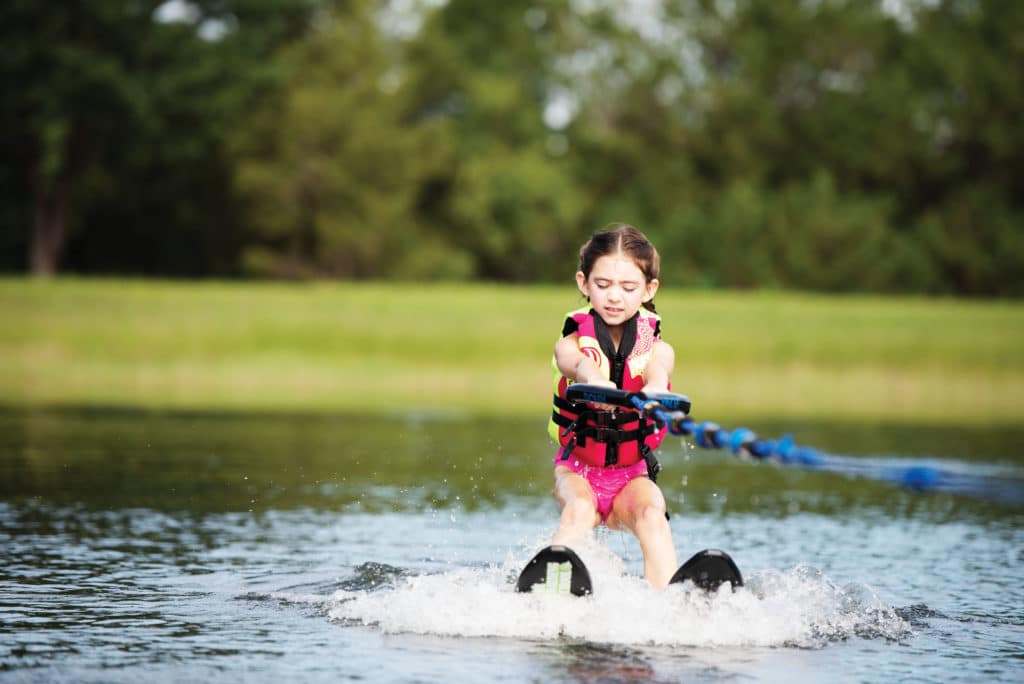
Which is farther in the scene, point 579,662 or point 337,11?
point 337,11

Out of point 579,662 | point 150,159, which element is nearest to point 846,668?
point 579,662

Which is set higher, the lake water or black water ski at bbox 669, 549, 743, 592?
black water ski at bbox 669, 549, 743, 592

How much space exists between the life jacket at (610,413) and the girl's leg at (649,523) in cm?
15

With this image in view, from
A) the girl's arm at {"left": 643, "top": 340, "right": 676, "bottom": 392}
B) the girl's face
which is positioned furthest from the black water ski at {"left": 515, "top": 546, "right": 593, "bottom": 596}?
the girl's face

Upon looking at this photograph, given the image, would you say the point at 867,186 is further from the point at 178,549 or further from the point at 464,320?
the point at 178,549

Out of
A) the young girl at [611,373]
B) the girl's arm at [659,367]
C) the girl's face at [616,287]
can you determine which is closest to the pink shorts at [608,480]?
the young girl at [611,373]

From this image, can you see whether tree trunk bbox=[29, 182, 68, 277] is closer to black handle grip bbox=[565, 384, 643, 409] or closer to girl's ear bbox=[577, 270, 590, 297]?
girl's ear bbox=[577, 270, 590, 297]

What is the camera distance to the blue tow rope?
3.87m

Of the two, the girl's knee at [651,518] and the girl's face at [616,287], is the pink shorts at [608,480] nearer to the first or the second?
the girl's knee at [651,518]

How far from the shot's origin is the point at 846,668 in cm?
505

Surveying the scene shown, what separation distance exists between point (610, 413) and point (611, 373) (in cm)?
21

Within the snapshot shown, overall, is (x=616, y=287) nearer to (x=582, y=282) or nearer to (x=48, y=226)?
(x=582, y=282)

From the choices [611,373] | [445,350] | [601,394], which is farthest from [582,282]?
[445,350]

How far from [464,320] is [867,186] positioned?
84.0ft
